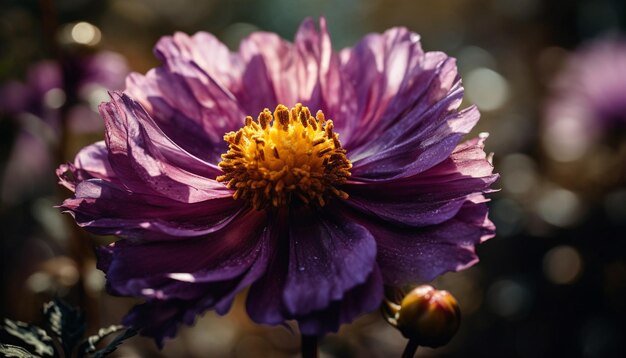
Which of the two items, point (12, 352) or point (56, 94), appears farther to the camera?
point (56, 94)

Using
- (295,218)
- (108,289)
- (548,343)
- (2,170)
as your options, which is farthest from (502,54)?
(108,289)

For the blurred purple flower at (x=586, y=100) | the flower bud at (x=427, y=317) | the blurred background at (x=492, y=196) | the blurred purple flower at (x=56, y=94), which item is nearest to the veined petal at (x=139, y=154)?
the flower bud at (x=427, y=317)

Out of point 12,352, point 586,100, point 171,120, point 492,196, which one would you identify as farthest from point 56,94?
point 586,100

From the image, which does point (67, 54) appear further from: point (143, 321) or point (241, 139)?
point (143, 321)

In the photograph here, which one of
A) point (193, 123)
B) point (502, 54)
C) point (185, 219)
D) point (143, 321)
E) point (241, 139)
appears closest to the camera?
point (143, 321)

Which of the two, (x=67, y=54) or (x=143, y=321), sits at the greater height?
(x=67, y=54)

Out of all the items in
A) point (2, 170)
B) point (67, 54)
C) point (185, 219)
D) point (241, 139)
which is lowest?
point (185, 219)

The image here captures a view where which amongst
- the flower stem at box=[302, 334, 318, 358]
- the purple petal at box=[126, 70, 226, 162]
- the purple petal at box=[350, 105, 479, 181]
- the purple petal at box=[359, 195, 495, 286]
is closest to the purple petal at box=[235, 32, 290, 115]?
the purple petal at box=[126, 70, 226, 162]

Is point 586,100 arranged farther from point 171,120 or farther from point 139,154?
point 139,154
